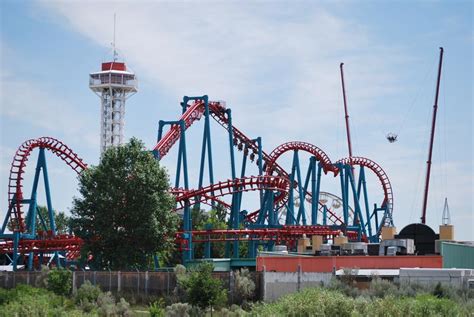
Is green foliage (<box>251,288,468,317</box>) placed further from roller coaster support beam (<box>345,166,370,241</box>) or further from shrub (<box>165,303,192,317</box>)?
roller coaster support beam (<box>345,166,370,241</box>)

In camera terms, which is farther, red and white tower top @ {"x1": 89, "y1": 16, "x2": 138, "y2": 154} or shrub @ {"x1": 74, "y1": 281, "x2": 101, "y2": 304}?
red and white tower top @ {"x1": 89, "y1": 16, "x2": 138, "y2": 154}

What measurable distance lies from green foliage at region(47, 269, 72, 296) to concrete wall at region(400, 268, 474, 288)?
58.5 ft

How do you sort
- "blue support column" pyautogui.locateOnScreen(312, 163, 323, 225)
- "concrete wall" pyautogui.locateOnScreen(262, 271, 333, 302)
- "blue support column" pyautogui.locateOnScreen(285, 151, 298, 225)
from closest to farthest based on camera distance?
1. "concrete wall" pyautogui.locateOnScreen(262, 271, 333, 302)
2. "blue support column" pyautogui.locateOnScreen(285, 151, 298, 225)
3. "blue support column" pyautogui.locateOnScreen(312, 163, 323, 225)

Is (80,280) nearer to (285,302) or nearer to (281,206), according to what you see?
(285,302)

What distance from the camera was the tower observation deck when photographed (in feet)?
445

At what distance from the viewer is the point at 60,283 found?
175 ft

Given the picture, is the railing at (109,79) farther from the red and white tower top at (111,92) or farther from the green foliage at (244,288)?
the green foliage at (244,288)

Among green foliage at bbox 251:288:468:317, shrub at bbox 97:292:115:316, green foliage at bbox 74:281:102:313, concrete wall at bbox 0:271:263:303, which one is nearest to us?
green foliage at bbox 251:288:468:317

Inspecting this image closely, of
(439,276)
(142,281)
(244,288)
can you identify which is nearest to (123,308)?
(142,281)

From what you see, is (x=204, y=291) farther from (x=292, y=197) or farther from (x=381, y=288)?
(x=292, y=197)

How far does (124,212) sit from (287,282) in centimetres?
1919

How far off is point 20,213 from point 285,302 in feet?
140

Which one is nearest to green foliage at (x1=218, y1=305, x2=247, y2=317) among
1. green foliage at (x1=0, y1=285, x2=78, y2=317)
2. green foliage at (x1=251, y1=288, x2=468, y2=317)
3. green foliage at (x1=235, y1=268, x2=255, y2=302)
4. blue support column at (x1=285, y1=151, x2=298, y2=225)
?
green foliage at (x1=235, y1=268, x2=255, y2=302)

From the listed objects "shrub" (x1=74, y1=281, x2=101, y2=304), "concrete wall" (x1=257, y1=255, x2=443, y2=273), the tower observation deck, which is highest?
the tower observation deck
